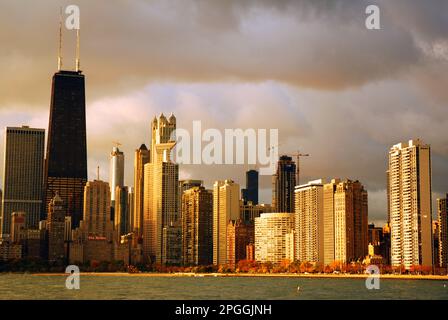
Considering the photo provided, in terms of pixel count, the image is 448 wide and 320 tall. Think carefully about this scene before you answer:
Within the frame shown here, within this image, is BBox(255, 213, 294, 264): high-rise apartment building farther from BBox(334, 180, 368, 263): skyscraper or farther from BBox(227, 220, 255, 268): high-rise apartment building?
BBox(334, 180, 368, 263): skyscraper

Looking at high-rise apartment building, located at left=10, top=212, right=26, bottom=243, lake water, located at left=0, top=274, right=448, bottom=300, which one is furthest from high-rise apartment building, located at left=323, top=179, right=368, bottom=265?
high-rise apartment building, located at left=10, top=212, right=26, bottom=243

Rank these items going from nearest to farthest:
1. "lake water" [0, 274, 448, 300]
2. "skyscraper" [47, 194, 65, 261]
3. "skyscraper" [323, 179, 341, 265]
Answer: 1. "lake water" [0, 274, 448, 300]
2. "skyscraper" [323, 179, 341, 265]
3. "skyscraper" [47, 194, 65, 261]

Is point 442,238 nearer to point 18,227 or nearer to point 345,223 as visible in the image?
point 345,223

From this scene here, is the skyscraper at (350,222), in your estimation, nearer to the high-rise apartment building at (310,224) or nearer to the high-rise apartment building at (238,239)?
the high-rise apartment building at (310,224)

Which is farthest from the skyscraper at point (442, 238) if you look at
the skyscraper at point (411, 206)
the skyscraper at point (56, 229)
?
the skyscraper at point (56, 229)

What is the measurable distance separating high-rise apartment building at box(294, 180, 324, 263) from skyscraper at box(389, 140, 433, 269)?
13.9 meters

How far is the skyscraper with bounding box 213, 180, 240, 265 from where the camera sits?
12556cm

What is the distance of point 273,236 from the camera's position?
122m

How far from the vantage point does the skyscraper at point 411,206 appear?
95.2m

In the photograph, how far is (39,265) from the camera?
113312mm

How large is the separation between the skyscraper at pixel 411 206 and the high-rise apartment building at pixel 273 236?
23.8 m
